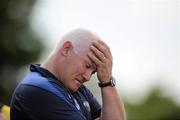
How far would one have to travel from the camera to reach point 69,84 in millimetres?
5836

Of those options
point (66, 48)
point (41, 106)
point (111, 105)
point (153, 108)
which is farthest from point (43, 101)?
point (153, 108)

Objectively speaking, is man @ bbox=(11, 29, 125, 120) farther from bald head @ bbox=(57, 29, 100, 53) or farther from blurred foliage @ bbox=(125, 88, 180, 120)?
blurred foliage @ bbox=(125, 88, 180, 120)

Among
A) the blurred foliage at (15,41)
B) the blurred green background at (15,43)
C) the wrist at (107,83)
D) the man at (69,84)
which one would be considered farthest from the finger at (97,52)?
the blurred foliage at (15,41)

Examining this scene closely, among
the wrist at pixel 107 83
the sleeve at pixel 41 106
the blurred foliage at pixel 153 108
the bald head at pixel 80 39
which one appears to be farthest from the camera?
the blurred foliage at pixel 153 108

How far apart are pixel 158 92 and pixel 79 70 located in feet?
122

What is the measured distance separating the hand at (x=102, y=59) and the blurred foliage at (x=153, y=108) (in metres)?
33.1

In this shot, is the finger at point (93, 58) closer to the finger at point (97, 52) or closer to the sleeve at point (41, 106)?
the finger at point (97, 52)

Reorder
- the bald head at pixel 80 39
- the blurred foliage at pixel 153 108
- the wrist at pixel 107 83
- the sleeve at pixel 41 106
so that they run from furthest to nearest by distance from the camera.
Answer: the blurred foliage at pixel 153 108 < the wrist at pixel 107 83 < the bald head at pixel 80 39 < the sleeve at pixel 41 106

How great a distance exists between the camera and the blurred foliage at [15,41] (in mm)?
25328

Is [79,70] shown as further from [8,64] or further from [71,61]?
[8,64]

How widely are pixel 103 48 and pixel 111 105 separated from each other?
416mm

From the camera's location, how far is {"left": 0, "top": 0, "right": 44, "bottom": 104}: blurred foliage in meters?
25.3

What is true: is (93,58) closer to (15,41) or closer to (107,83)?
(107,83)

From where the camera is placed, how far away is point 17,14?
27344 millimetres
